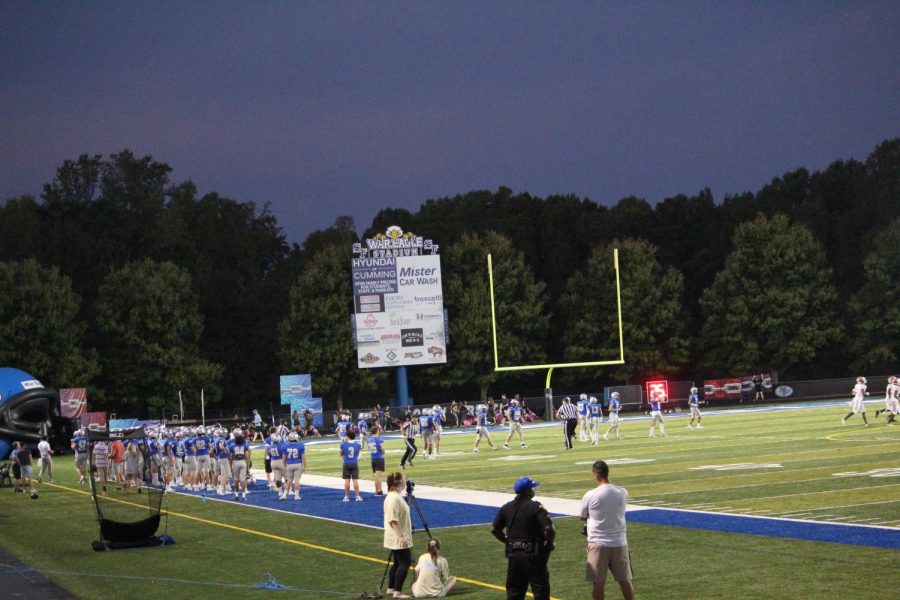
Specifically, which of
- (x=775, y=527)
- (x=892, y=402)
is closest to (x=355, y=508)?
(x=775, y=527)

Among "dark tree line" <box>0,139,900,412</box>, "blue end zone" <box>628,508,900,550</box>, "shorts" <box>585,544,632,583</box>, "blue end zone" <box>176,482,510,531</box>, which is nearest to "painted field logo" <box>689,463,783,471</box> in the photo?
"blue end zone" <box>176,482,510,531</box>

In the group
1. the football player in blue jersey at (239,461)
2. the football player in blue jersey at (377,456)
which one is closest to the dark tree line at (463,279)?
the football player in blue jersey at (239,461)

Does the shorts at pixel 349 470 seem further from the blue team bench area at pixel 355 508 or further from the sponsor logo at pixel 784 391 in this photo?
the sponsor logo at pixel 784 391

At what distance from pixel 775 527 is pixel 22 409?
36944 millimetres

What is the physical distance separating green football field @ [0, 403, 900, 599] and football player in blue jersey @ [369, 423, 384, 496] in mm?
950

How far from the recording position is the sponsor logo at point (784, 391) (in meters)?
68.2

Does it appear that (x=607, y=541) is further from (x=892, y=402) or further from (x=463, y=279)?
(x=463, y=279)

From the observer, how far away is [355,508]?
24.0 m

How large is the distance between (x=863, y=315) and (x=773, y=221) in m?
7.87

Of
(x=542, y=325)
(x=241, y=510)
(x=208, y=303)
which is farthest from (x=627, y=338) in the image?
(x=241, y=510)

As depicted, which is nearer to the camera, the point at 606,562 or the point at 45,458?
the point at 606,562

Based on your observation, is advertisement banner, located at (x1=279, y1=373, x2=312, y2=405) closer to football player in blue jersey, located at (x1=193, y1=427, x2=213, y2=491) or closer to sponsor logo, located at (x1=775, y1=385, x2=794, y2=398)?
sponsor logo, located at (x1=775, y1=385, x2=794, y2=398)

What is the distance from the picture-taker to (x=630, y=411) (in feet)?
223

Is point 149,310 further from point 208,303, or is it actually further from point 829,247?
point 829,247
